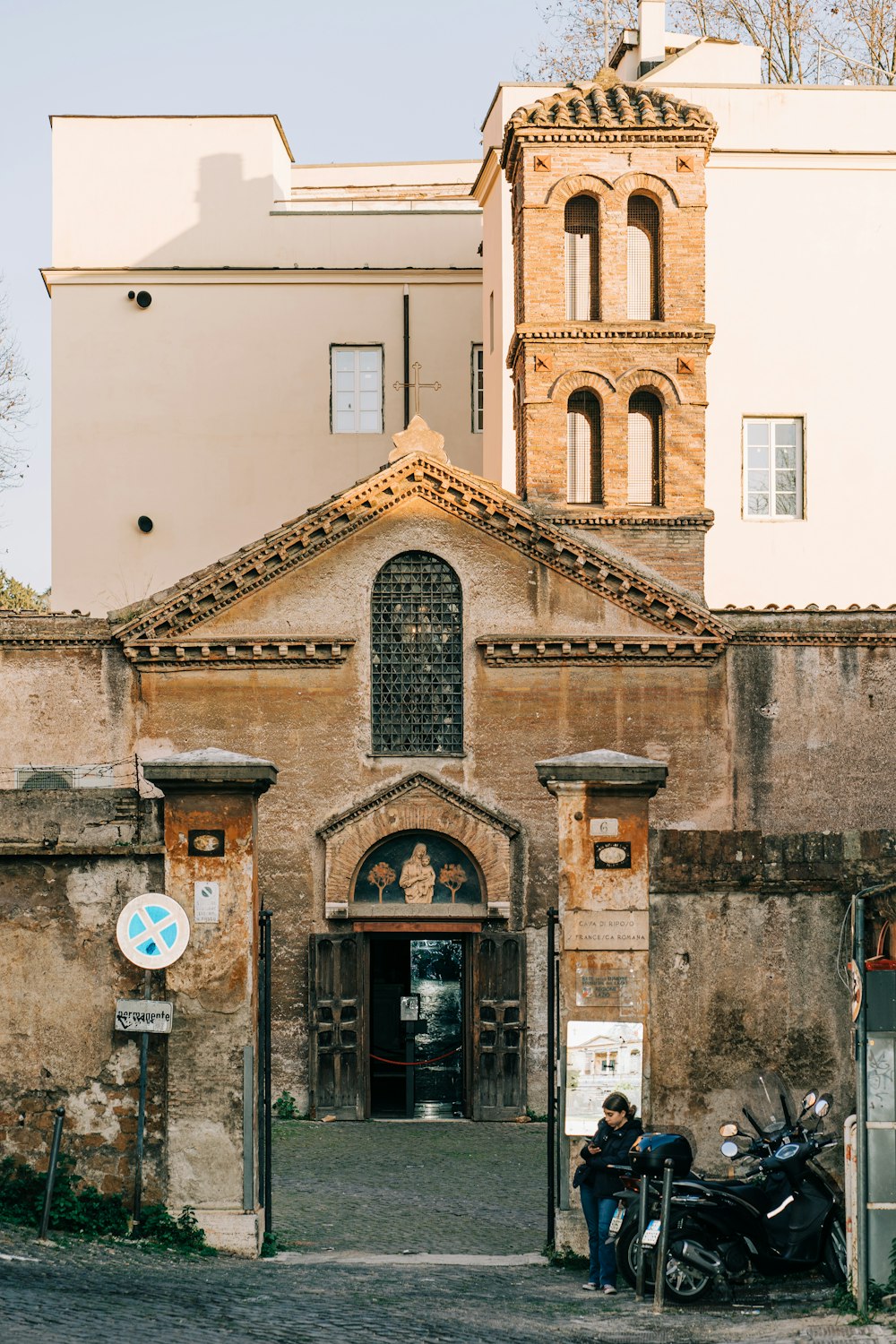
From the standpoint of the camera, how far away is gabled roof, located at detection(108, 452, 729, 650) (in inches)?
936

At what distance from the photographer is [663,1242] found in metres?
11.6

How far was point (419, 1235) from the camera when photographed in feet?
49.1

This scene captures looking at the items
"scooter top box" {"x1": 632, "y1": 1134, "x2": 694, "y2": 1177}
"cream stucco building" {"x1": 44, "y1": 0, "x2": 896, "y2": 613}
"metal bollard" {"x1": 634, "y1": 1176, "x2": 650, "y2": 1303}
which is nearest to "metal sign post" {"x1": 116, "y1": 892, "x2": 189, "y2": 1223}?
"scooter top box" {"x1": 632, "y1": 1134, "x2": 694, "y2": 1177}

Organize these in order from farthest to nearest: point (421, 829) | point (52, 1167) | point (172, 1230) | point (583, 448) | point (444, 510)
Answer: point (583, 448), point (444, 510), point (421, 829), point (172, 1230), point (52, 1167)

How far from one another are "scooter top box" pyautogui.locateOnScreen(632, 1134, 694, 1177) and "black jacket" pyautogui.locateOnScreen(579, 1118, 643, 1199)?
17 cm

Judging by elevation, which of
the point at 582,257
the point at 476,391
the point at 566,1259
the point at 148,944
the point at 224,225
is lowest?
the point at 566,1259

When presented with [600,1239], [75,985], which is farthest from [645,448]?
[600,1239]

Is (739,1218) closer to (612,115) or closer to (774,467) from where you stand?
(612,115)

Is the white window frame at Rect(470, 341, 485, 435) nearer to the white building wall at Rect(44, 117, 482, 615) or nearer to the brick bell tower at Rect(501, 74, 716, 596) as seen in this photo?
the white building wall at Rect(44, 117, 482, 615)

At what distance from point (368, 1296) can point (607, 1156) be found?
181 centimetres

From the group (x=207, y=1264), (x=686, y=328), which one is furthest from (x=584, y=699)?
(x=207, y=1264)

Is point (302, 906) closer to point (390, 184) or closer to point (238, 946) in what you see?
point (238, 946)

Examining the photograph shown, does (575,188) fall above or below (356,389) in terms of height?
above

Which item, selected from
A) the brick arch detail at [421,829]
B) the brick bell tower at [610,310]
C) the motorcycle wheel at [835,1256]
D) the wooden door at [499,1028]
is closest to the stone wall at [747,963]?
the motorcycle wheel at [835,1256]
